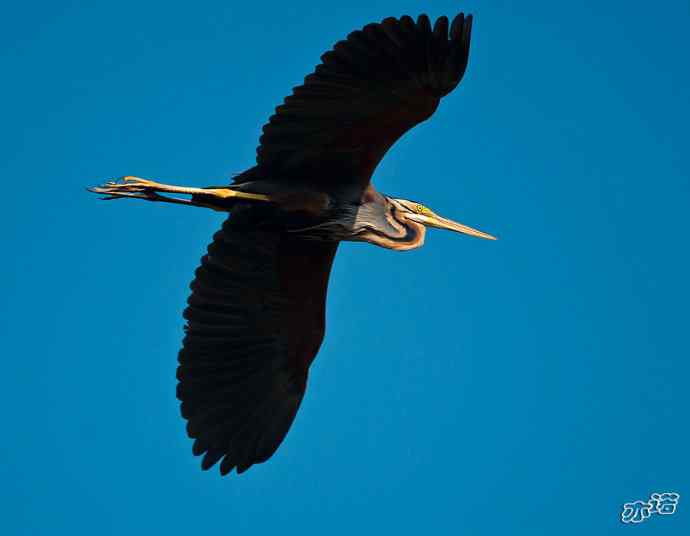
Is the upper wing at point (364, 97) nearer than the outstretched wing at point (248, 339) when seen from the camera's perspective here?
Yes

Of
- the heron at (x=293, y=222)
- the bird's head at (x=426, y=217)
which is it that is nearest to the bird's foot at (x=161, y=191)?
the heron at (x=293, y=222)

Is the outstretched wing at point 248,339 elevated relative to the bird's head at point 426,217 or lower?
lower

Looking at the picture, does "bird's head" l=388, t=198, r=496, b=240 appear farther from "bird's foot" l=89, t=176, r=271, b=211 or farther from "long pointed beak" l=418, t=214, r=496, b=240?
"bird's foot" l=89, t=176, r=271, b=211

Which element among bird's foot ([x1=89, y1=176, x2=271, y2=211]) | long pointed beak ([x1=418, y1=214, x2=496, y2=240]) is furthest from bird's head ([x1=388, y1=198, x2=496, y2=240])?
bird's foot ([x1=89, y1=176, x2=271, y2=211])

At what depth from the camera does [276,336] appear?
9555 mm

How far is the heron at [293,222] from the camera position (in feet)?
25.6

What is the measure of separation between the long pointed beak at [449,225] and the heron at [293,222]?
1 centimetres

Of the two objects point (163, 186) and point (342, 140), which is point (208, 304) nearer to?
point (163, 186)

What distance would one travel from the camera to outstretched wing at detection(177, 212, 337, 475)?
909cm

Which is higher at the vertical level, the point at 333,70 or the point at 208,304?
the point at 333,70

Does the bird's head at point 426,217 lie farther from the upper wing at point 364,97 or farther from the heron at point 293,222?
the upper wing at point 364,97

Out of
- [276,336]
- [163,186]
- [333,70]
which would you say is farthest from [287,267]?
[333,70]

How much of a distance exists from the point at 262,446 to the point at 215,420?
17.6 inches

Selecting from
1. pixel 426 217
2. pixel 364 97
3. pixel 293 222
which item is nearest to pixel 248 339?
pixel 293 222
